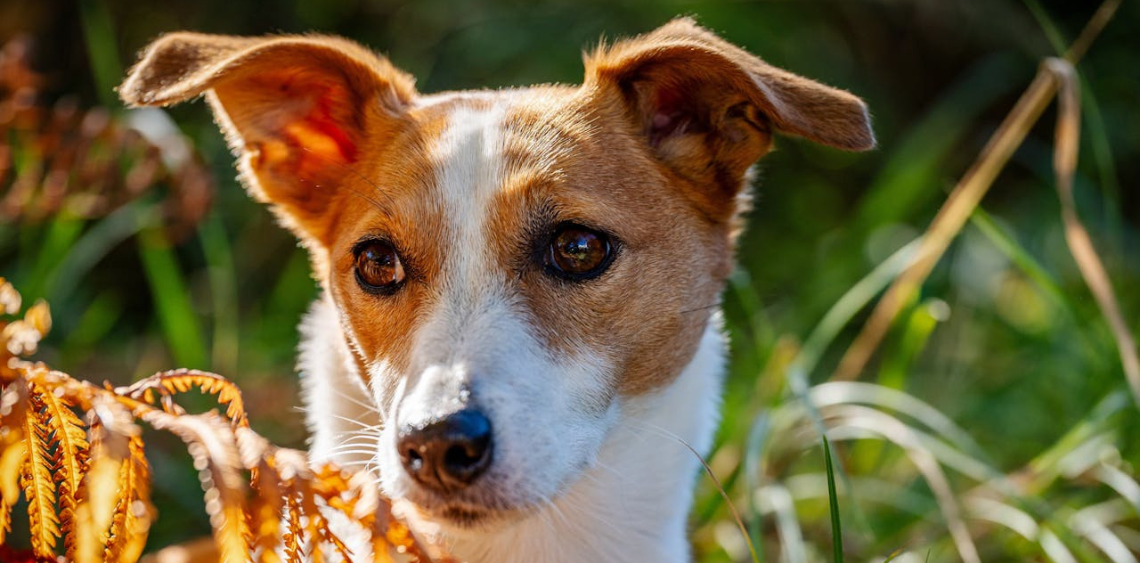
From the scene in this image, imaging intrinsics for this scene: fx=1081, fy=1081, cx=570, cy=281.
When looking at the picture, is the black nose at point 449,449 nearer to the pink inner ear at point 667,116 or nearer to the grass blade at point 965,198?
the pink inner ear at point 667,116

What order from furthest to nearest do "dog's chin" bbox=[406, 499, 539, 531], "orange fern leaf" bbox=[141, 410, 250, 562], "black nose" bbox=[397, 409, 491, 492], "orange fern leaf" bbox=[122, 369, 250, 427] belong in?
"dog's chin" bbox=[406, 499, 539, 531] → "black nose" bbox=[397, 409, 491, 492] → "orange fern leaf" bbox=[122, 369, 250, 427] → "orange fern leaf" bbox=[141, 410, 250, 562]

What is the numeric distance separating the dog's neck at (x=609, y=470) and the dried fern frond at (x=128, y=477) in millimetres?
708

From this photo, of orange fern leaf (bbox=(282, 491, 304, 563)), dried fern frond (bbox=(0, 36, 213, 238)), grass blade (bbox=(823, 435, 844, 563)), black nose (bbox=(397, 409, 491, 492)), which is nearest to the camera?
orange fern leaf (bbox=(282, 491, 304, 563))

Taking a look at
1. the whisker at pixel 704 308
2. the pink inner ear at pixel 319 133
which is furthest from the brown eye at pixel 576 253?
the pink inner ear at pixel 319 133

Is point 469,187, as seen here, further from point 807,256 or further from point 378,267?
point 807,256

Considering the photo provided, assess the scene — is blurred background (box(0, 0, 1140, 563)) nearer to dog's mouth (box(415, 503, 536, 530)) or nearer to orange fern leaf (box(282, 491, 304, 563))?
dog's mouth (box(415, 503, 536, 530))

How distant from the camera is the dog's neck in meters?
2.26

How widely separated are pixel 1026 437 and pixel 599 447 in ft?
7.65

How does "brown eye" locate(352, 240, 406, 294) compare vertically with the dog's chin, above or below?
above

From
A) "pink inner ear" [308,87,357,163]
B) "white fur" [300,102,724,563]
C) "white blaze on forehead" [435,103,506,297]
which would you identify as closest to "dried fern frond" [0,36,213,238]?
"pink inner ear" [308,87,357,163]

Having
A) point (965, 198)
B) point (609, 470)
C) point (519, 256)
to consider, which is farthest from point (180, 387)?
point (965, 198)

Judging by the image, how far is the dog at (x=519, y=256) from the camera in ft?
6.30

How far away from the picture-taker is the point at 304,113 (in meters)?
2.56

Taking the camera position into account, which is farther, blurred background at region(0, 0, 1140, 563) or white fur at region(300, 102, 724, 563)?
blurred background at region(0, 0, 1140, 563)
